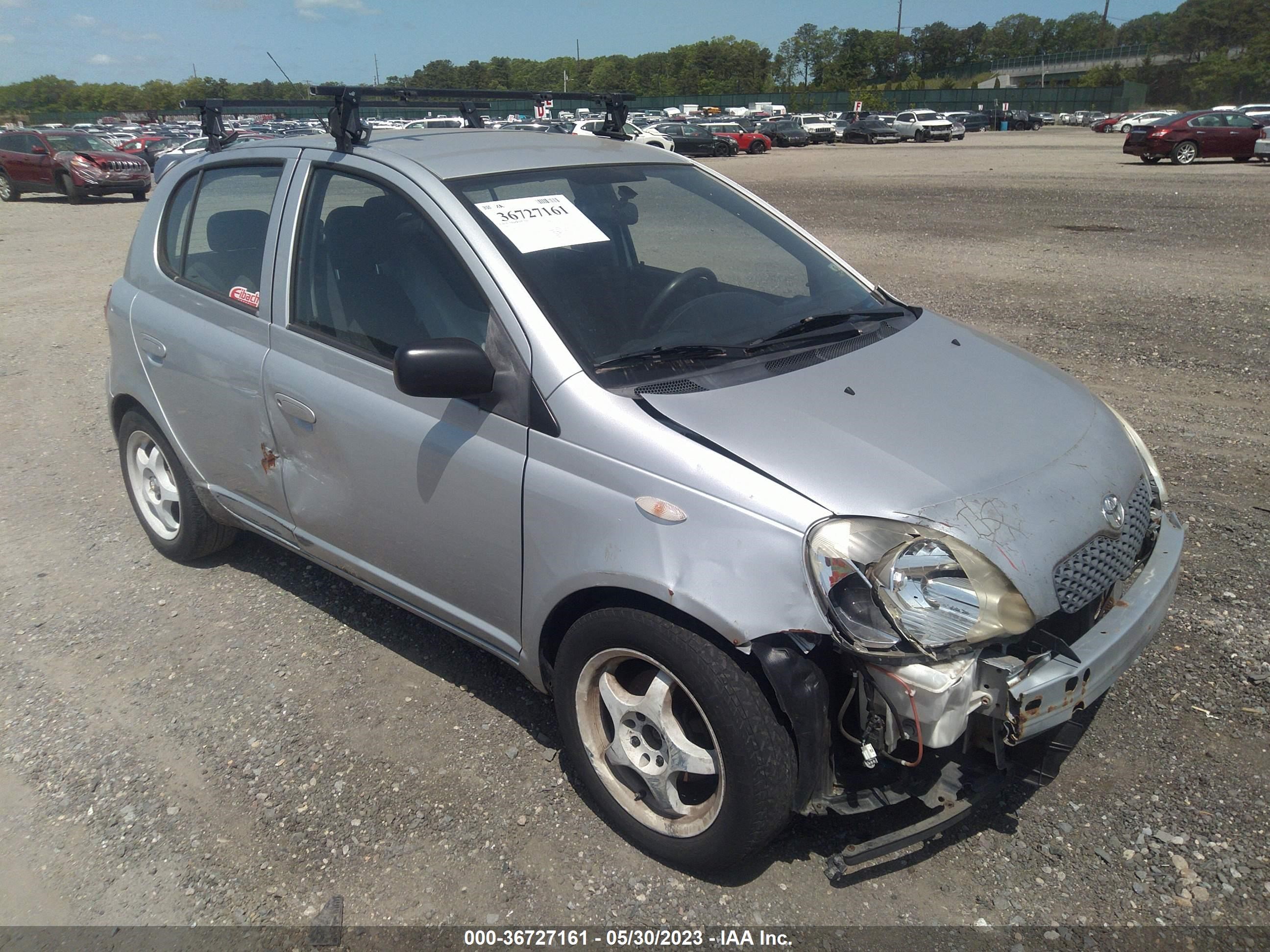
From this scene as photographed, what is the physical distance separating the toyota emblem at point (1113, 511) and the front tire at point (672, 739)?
3.59 ft

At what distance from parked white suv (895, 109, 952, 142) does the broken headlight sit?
182 ft

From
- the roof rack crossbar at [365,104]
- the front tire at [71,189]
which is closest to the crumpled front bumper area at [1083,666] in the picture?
the roof rack crossbar at [365,104]

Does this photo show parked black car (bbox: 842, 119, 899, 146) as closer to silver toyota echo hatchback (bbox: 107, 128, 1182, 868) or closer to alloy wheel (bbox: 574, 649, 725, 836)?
silver toyota echo hatchback (bbox: 107, 128, 1182, 868)

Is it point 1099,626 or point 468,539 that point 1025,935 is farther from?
point 468,539

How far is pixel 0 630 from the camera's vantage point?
403 cm

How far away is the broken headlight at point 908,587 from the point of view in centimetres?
220

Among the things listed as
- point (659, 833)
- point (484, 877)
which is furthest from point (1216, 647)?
point (484, 877)

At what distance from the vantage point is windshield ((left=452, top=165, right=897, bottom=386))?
9.34 ft

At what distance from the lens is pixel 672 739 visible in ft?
8.23

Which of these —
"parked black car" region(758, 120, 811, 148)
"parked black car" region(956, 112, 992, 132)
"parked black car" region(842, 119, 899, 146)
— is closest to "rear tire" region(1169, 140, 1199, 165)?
"parked black car" region(758, 120, 811, 148)

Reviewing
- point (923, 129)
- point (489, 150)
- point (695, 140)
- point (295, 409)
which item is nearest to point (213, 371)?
point (295, 409)

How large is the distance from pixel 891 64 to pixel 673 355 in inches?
5947

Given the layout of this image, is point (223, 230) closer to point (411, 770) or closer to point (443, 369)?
point (443, 369)

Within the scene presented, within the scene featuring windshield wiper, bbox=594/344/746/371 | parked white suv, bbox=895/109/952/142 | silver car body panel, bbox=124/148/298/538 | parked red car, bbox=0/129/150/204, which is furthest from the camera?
parked white suv, bbox=895/109/952/142
